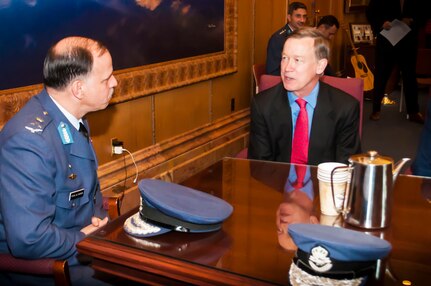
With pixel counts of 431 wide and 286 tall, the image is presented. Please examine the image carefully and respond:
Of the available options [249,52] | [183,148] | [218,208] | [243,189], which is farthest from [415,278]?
[249,52]

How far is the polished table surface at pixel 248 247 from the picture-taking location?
4.55 feet

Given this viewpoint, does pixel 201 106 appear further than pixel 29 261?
Yes

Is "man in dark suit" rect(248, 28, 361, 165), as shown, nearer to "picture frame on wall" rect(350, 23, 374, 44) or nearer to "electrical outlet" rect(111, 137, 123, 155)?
"electrical outlet" rect(111, 137, 123, 155)

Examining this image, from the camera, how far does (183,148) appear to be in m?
4.59

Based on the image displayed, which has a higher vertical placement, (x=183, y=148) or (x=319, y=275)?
(x=319, y=275)

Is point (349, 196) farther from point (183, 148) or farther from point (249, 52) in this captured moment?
point (249, 52)

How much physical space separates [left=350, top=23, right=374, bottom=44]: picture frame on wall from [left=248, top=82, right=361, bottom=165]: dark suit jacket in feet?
20.2

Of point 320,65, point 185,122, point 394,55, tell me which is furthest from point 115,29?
point 394,55

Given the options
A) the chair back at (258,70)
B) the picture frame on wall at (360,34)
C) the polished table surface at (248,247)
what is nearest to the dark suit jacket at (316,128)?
the polished table surface at (248,247)

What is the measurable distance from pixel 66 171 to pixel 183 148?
2.66 meters

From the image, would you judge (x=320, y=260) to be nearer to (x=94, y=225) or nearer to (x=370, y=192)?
(x=370, y=192)

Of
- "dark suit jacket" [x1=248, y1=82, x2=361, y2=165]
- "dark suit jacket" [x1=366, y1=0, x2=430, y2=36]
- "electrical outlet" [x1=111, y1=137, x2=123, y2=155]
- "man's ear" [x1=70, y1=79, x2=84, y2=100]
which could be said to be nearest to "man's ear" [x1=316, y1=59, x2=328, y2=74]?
"dark suit jacket" [x1=248, y1=82, x2=361, y2=165]

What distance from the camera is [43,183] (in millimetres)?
1796

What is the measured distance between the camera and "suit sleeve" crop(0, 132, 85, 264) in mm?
1736
